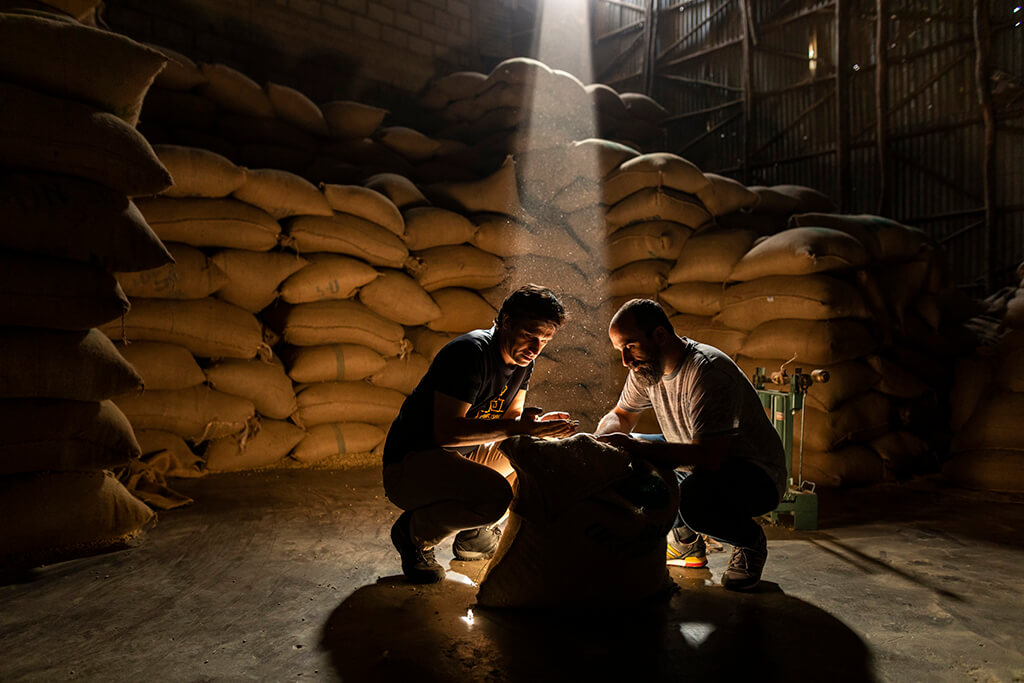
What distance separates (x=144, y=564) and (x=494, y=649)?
4.90 ft

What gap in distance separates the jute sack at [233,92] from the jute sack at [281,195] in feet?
3.32

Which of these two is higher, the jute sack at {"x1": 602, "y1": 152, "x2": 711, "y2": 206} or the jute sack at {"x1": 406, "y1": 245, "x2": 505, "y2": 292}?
the jute sack at {"x1": 602, "y1": 152, "x2": 711, "y2": 206}

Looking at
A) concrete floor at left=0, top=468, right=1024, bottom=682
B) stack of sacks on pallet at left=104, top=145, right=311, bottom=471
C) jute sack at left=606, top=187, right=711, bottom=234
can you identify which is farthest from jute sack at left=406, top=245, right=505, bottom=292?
concrete floor at left=0, top=468, right=1024, bottom=682

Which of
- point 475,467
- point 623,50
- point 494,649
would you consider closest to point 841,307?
point 475,467

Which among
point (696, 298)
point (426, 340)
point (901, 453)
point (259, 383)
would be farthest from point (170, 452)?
point (901, 453)

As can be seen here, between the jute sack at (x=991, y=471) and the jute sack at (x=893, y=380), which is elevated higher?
the jute sack at (x=893, y=380)

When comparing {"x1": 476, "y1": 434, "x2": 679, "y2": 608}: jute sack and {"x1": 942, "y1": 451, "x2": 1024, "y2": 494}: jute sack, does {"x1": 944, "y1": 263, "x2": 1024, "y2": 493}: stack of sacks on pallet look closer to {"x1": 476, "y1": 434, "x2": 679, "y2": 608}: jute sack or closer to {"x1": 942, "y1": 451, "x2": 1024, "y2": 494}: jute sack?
{"x1": 942, "y1": 451, "x2": 1024, "y2": 494}: jute sack

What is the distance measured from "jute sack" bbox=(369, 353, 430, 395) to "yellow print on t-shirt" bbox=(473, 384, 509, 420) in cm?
209

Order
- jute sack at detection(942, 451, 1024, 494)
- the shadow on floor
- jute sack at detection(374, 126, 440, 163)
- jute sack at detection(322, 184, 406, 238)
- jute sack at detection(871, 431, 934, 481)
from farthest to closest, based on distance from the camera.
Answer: jute sack at detection(374, 126, 440, 163) < jute sack at detection(322, 184, 406, 238) < jute sack at detection(871, 431, 934, 481) < jute sack at detection(942, 451, 1024, 494) < the shadow on floor

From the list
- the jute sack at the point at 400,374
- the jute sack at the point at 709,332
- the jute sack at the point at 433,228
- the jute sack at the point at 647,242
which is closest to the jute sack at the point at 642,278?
the jute sack at the point at 647,242

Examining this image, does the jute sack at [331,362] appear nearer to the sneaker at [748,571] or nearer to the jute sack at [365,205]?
the jute sack at [365,205]

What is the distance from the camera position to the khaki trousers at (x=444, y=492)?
1.97 metres

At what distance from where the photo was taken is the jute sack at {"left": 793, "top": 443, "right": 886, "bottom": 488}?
3.67 m

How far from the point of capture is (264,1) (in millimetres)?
5984
